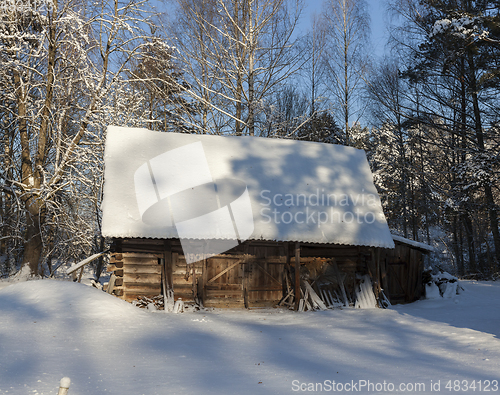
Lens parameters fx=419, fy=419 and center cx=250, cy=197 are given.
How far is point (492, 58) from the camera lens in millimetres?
17734

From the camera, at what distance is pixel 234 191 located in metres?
13.9

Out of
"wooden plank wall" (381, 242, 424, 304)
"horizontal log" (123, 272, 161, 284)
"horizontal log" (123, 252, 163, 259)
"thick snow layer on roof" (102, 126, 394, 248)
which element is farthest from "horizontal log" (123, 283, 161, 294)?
"wooden plank wall" (381, 242, 424, 304)

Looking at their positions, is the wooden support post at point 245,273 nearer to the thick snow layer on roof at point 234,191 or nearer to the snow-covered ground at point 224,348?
the snow-covered ground at point 224,348

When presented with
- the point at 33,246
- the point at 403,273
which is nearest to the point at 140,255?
the point at 33,246

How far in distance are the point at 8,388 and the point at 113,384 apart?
4.46 ft

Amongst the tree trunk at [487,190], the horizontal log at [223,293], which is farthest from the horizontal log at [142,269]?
the tree trunk at [487,190]

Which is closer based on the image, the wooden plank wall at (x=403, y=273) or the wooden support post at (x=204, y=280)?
the wooden support post at (x=204, y=280)

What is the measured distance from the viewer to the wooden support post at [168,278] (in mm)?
12398

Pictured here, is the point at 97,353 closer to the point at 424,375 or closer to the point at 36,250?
the point at 424,375

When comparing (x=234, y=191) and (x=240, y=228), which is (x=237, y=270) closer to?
(x=240, y=228)

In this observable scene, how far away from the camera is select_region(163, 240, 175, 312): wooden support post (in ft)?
40.7

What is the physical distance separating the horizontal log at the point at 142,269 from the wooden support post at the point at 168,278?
0.38 metres

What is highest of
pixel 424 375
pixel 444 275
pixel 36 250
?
pixel 36 250

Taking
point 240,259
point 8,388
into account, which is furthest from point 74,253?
point 8,388
